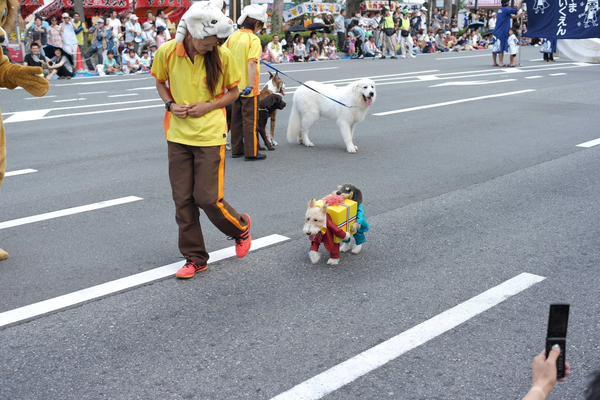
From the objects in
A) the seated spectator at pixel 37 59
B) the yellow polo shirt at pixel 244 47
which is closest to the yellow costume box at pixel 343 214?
the yellow polo shirt at pixel 244 47

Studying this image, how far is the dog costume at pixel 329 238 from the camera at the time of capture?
16.1ft

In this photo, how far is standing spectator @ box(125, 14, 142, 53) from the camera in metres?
22.5

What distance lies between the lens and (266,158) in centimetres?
916

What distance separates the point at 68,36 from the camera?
20.9 meters

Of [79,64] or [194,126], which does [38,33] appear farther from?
[194,126]

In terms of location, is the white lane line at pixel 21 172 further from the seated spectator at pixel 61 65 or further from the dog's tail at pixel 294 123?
the seated spectator at pixel 61 65

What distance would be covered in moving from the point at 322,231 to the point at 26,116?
373 inches

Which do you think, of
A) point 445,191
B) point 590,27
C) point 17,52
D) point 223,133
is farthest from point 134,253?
point 17,52

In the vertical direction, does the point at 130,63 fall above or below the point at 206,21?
below

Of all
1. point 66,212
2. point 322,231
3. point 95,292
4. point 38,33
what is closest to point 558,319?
point 322,231

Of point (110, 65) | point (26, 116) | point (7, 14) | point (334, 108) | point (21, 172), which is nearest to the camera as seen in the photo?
point (7, 14)

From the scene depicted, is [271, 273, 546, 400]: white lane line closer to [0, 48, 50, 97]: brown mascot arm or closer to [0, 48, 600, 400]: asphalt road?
[0, 48, 600, 400]: asphalt road

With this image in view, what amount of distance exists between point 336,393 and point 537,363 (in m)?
1.70

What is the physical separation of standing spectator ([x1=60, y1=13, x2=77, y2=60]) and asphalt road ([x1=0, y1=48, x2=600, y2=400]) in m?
11.1
